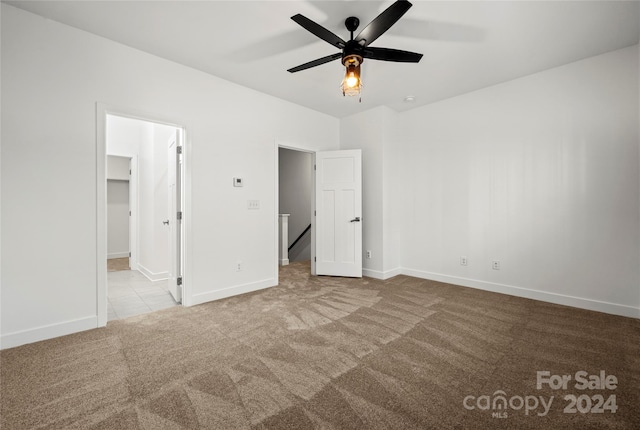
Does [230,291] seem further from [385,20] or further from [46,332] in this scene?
[385,20]

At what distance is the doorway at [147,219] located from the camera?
3568 mm

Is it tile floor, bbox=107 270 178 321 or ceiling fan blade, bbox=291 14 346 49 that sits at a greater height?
ceiling fan blade, bbox=291 14 346 49

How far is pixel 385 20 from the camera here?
1986 millimetres

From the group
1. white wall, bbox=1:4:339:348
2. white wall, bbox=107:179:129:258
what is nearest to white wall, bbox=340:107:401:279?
white wall, bbox=1:4:339:348

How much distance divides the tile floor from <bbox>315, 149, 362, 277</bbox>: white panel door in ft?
7.88

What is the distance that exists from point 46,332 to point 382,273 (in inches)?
159

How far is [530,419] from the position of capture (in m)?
1.54

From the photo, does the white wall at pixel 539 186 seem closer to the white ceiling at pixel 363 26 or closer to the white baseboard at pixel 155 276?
the white ceiling at pixel 363 26

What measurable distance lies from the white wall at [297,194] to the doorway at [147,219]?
345cm

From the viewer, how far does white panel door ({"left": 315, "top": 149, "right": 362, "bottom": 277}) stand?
4.66m

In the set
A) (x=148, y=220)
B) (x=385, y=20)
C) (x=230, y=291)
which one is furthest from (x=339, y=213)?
(x=148, y=220)

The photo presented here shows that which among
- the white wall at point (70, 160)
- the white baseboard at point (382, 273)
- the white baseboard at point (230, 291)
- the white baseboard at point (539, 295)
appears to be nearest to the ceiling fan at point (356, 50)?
the white wall at point (70, 160)

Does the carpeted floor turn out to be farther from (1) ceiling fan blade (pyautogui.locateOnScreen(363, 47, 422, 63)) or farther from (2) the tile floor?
(1) ceiling fan blade (pyautogui.locateOnScreen(363, 47, 422, 63))

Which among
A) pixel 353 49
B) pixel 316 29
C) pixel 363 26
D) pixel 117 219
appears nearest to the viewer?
pixel 316 29
